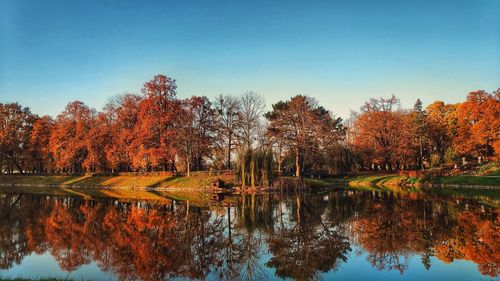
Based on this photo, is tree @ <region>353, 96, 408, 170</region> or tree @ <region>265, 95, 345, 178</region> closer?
tree @ <region>265, 95, 345, 178</region>

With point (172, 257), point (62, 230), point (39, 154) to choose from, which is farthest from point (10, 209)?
point (39, 154)

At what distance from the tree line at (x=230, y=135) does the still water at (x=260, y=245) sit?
20366 millimetres

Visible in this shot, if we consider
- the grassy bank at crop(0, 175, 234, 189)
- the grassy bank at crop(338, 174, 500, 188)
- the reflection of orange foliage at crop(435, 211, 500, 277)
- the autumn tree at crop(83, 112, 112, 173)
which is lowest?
the reflection of orange foliage at crop(435, 211, 500, 277)

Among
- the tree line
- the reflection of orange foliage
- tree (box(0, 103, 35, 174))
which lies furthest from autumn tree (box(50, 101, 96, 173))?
the reflection of orange foliage

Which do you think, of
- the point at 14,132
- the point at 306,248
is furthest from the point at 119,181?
the point at 306,248

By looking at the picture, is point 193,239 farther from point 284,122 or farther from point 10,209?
point 284,122

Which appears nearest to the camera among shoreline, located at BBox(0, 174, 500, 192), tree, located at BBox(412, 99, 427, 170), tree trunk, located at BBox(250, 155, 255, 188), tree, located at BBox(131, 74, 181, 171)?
tree trunk, located at BBox(250, 155, 255, 188)

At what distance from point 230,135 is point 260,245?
133 feet

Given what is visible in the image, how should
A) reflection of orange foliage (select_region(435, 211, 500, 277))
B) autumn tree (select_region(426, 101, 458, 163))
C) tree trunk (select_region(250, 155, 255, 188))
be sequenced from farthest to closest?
autumn tree (select_region(426, 101, 458, 163)) → tree trunk (select_region(250, 155, 255, 188)) → reflection of orange foliage (select_region(435, 211, 500, 277))

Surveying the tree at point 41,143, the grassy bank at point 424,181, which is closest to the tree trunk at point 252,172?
the grassy bank at point 424,181

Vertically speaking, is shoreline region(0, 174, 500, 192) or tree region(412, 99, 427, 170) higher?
tree region(412, 99, 427, 170)

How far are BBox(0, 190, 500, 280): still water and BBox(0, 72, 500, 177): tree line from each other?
20366mm

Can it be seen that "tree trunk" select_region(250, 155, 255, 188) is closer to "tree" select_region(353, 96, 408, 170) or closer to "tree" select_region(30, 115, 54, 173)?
"tree" select_region(353, 96, 408, 170)

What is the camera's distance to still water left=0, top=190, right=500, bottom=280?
10.8 metres
